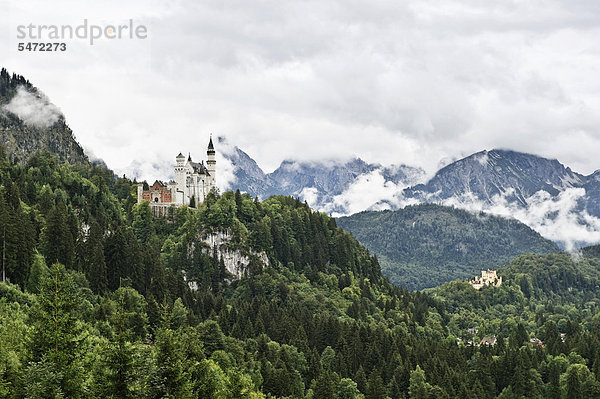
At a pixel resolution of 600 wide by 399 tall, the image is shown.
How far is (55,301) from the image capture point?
1844 inches

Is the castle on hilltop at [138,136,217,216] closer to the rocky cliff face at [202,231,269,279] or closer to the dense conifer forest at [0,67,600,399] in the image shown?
the dense conifer forest at [0,67,600,399]

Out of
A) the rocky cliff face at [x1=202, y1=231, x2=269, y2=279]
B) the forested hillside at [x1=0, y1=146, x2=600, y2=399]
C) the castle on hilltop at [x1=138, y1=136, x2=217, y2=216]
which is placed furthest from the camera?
the castle on hilltop at [x1=138, y1=136, x2=217, y2=216]

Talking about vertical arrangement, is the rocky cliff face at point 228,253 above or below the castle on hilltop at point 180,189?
below

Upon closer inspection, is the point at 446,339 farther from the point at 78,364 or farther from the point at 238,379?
the point at 78,364

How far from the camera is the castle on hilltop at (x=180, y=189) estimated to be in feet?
545

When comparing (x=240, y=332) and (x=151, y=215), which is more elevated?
(x=151, y=215)

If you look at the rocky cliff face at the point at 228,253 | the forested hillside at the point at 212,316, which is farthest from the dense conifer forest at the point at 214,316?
the rocky cliff face at the point at 228,253

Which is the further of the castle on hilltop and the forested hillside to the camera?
the castle on hilltop

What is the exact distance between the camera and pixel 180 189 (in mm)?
169750

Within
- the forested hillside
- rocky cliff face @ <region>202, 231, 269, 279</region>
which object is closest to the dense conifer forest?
the forested hillside

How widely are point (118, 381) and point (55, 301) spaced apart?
22.0ft

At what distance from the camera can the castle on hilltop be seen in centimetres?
16612

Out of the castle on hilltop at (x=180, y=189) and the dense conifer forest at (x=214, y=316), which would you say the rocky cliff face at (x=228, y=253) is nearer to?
the dense conifer forest at (x=214, y=316)

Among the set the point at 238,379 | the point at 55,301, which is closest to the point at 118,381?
the point at 55,301
